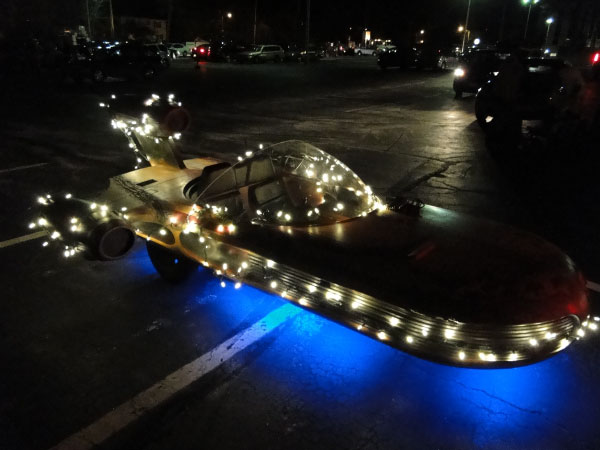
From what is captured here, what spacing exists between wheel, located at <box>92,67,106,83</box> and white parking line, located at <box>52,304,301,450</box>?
20877 mm

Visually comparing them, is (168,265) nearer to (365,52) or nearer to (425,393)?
(425,393)

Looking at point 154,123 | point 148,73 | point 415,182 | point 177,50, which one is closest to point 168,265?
point 154,123

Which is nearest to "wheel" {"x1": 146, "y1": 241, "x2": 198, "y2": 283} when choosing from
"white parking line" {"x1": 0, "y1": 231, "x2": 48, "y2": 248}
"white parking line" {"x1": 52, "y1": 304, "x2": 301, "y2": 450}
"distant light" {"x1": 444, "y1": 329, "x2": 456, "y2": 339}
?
"white parking line" {"x1": 52, "y1": 304, "x2": 301, "y2": 450}

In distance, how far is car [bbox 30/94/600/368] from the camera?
8.25 ft

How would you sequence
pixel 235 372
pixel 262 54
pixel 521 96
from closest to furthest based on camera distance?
pixel 235 372 → pixel 521 96 → pixel 262 54

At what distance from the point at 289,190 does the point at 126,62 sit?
70.2ft

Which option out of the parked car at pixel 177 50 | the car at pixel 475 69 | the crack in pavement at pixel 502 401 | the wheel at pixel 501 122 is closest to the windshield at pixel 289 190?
the crack in pavement at pixel 502 401

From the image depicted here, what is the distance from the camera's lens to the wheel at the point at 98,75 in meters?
20.8

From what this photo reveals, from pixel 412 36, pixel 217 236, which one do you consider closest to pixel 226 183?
pixel 217 236

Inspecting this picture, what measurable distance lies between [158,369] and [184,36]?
63951mm

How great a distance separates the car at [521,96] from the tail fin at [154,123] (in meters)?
8.77

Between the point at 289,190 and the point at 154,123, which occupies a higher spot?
the point at 154,123

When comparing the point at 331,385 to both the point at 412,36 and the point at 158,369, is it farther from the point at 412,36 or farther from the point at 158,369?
the point at 412,36

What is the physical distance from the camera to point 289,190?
144 inches
